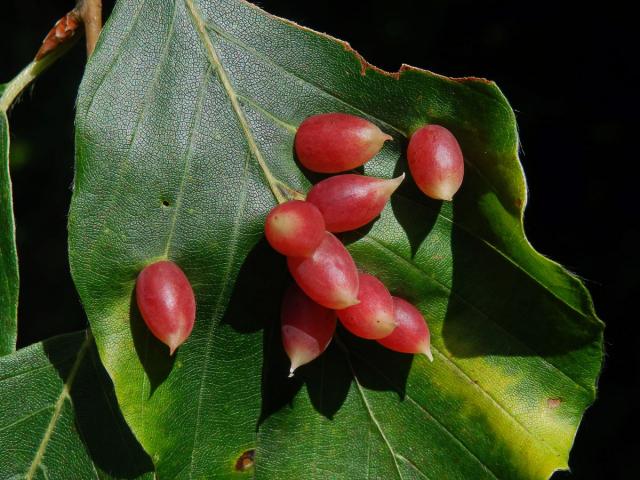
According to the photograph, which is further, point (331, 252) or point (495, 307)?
point (495, 307)

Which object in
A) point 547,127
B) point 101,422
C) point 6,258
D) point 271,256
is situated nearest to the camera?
point 271,256

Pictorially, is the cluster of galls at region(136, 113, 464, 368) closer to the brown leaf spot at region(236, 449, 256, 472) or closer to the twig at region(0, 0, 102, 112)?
the brown leaf spot at region(236, 449, 256, 472)

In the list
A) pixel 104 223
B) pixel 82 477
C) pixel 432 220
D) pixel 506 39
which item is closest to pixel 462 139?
pixel 432 220

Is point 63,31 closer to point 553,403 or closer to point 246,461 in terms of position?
point 246,461

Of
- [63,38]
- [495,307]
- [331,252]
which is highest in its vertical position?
[63,38]

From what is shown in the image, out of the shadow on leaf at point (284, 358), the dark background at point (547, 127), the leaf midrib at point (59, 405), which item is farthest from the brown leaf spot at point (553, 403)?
the dark background at point (547, 127)

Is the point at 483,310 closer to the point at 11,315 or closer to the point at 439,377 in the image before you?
the point at 439,377

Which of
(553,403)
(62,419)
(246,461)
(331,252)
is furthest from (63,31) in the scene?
(553,403)
